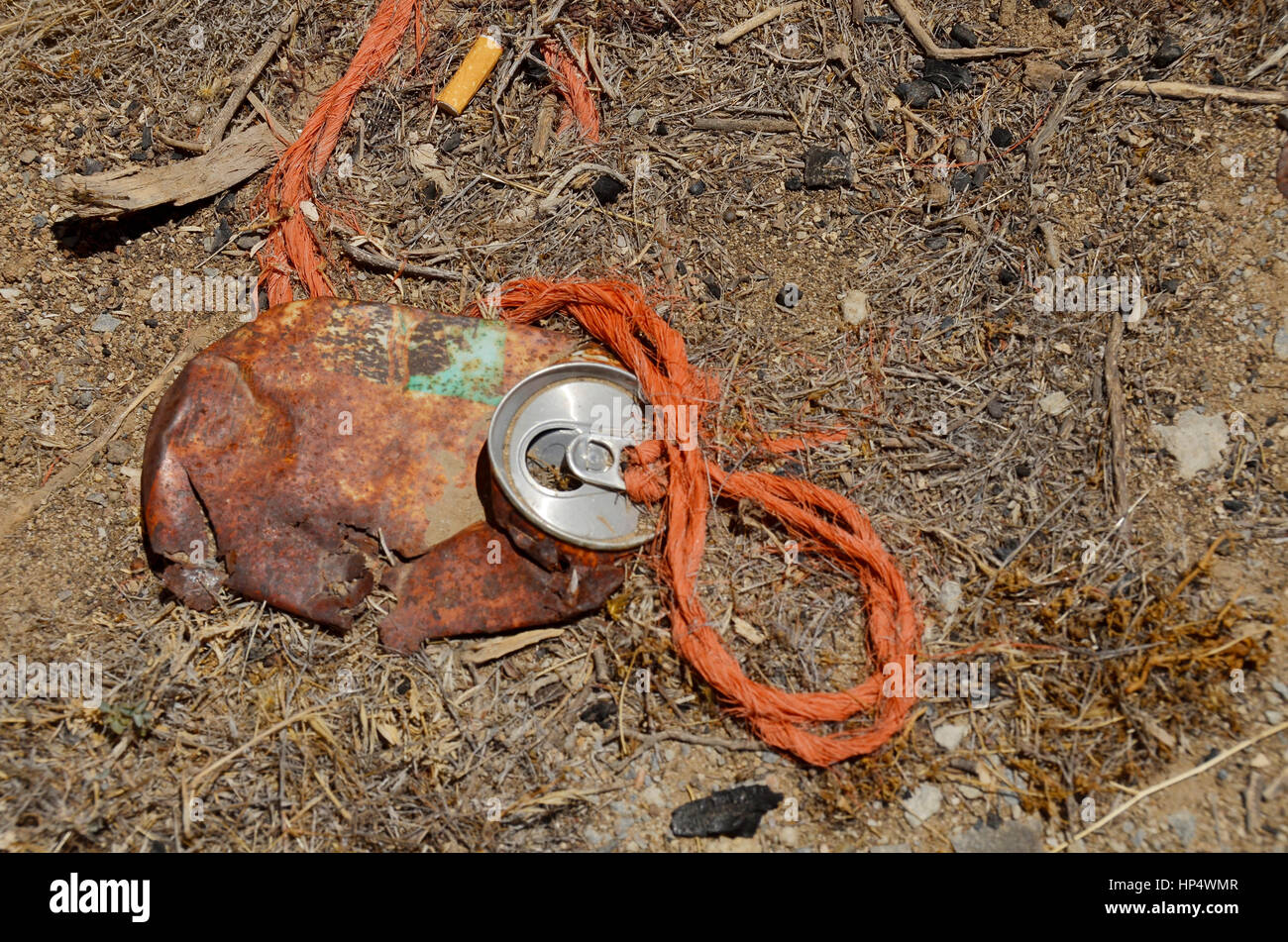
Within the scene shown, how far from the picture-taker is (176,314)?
131 inches

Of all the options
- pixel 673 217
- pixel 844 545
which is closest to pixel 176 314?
pixel 673 217

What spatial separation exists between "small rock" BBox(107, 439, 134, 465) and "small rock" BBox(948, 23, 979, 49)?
3499mm

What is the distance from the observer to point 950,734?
268 cm

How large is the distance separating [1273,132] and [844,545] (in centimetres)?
215

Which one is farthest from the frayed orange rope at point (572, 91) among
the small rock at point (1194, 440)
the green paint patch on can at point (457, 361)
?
the small rock at point (1194, 440)

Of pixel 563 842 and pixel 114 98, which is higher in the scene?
pixel 114 98

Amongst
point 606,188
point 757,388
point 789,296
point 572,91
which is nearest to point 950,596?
point 757,388

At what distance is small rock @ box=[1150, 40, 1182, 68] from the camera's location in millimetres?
3131

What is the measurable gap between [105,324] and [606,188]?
2.01m

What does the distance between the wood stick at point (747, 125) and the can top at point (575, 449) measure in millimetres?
1172

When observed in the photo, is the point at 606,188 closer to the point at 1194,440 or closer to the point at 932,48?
the point at 932,48

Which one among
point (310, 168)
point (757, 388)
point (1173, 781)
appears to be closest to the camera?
point (1173, 781)
